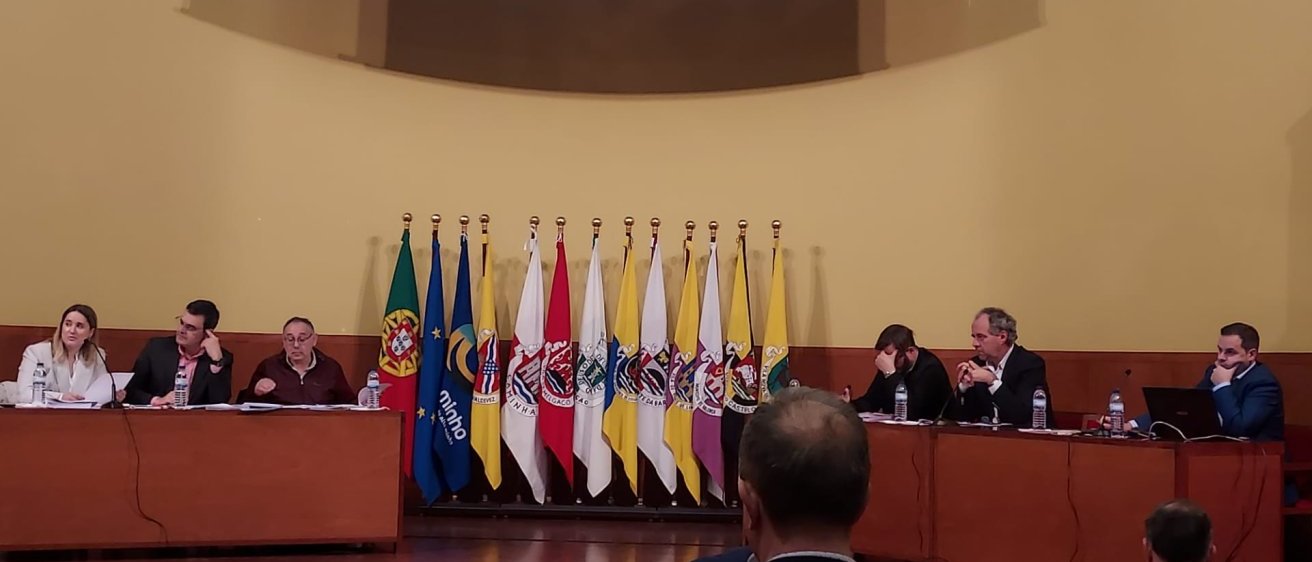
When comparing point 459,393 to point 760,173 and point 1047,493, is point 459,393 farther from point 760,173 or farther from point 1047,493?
point 1047,493

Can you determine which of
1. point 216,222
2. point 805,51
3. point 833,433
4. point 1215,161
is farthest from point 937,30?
point 833,433

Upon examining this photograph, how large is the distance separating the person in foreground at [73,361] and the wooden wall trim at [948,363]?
1060 millimetres

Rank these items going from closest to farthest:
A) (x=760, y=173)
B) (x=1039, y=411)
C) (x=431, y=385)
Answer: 1. (x=1039, y=411)
2. (x=431, y=385)
3. (x=760, y=173)

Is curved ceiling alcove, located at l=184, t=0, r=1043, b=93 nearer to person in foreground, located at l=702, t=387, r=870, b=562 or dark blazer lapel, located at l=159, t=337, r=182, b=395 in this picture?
dark blazer lapel, located at l=159, t=337, r=182, b=395

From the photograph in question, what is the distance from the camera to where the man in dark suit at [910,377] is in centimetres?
629

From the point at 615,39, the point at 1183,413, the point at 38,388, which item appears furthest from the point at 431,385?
the point at 1183,413

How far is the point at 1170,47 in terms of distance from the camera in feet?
21.8

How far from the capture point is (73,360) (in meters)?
6.13

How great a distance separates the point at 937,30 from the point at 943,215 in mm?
1212

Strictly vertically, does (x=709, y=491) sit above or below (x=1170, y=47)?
below

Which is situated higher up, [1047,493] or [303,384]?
[303,384]

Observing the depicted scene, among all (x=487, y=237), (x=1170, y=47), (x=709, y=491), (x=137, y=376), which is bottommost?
(x=709, y=491)

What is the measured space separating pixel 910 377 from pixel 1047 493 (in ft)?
4.82

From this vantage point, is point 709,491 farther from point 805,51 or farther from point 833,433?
point 833,433
